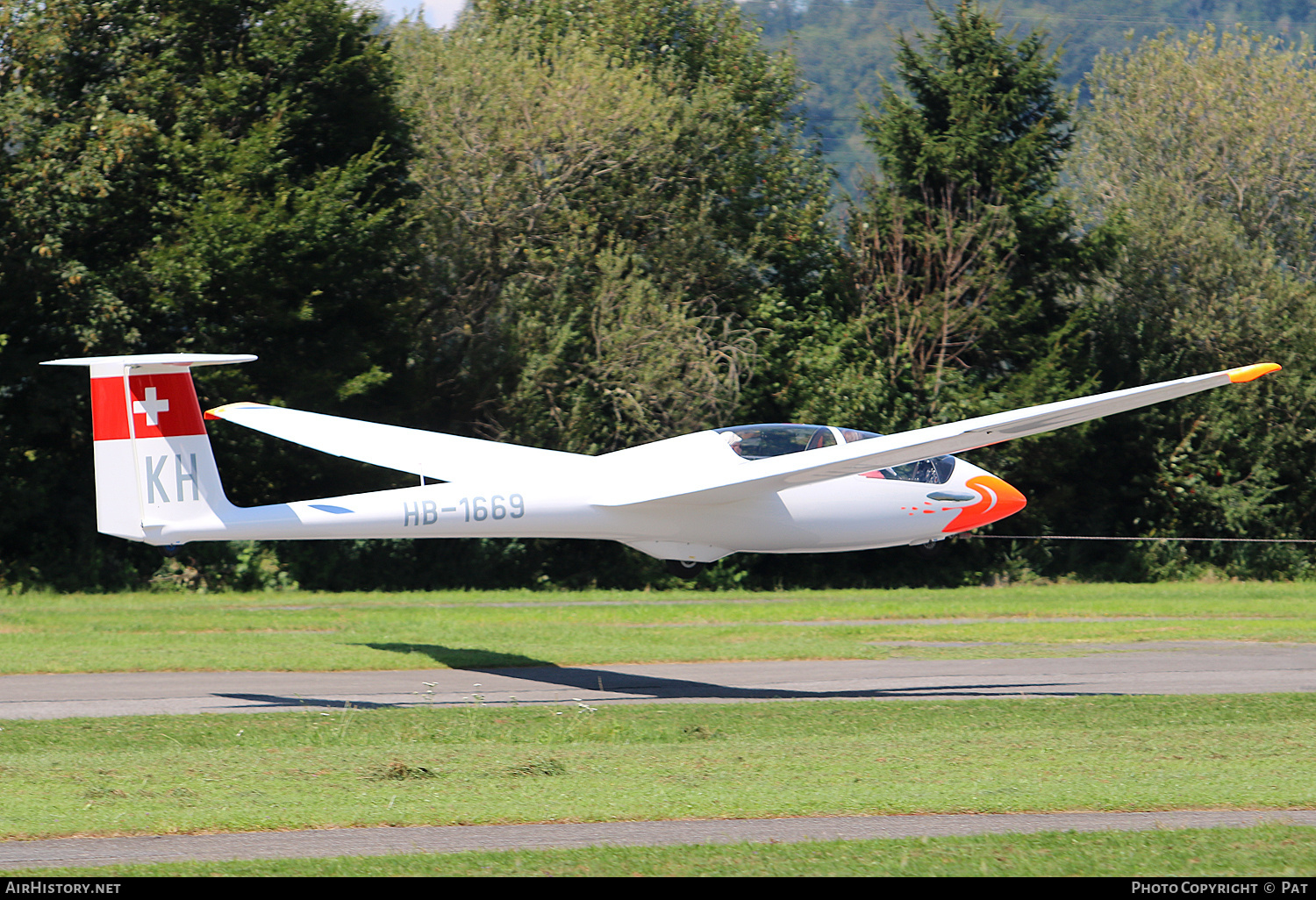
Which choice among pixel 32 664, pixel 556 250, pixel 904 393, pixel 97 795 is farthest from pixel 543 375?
pixel 97 795

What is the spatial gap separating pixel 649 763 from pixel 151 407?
7.82m

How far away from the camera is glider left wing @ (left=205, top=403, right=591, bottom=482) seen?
1917 centimetres

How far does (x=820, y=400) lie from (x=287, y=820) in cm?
2614

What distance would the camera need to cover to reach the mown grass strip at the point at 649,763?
1052cm

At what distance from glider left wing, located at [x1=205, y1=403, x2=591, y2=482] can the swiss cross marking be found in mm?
4220

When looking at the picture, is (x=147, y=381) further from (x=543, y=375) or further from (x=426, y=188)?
(x=426, y=188)

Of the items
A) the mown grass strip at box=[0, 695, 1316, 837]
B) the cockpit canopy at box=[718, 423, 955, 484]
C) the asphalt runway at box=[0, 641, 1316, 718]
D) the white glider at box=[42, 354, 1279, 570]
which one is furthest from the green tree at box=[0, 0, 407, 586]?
the mown grass strip at box=[0, 695, 1316, 837]

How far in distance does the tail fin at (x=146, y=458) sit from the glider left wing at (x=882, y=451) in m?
5.20

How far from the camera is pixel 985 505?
18.3 meters

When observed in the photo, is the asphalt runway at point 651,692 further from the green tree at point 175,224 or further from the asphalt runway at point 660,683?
the green tree at point 175,224

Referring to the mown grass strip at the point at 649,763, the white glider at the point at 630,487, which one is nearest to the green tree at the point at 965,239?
the white glider at the point at 630,487

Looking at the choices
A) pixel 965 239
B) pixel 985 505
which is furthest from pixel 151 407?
pixel 965 239

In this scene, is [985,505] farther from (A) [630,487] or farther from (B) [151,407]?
(B) [151,407]

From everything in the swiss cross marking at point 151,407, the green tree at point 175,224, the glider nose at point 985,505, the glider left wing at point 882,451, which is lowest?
the glider nose at point 985,505
